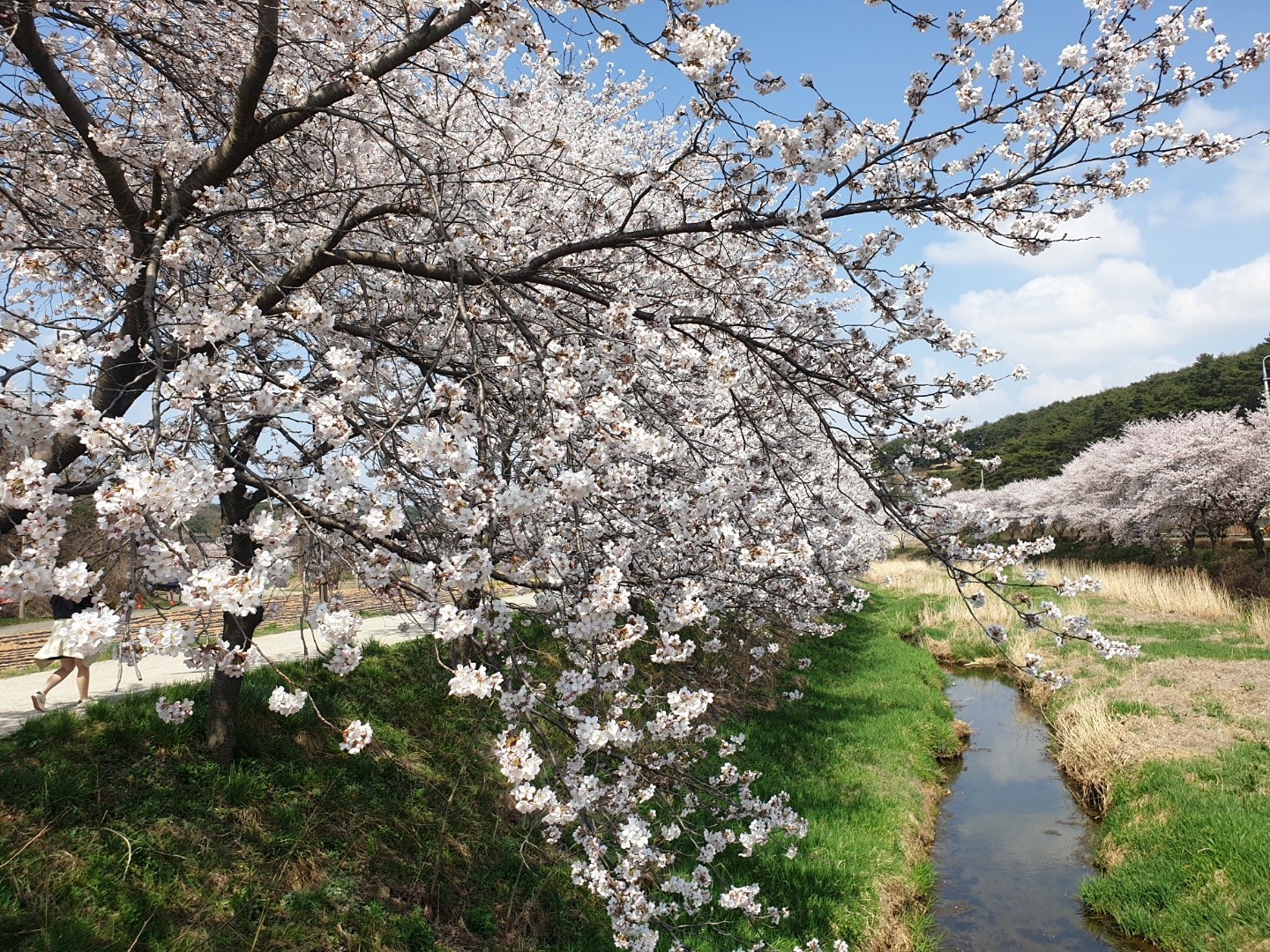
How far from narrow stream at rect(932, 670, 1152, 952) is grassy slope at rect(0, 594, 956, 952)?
54 centimetres

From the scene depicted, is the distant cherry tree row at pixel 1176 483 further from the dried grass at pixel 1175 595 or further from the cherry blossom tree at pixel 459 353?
the cherry blossom tree at pixel 459 353

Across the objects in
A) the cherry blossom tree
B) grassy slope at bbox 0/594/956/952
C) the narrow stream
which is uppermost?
the cherry blossom tree

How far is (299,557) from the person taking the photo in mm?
3066

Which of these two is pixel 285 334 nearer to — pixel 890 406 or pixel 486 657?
pixel 486 657

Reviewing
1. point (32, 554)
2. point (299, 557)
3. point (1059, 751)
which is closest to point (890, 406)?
point (299, 557)

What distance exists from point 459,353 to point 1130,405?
54526 mm

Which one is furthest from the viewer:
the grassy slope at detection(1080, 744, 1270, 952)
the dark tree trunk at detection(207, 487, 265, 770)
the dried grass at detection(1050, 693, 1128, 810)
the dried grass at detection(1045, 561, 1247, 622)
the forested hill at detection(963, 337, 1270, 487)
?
the forested hill at detection(963, 337, 1270, 487)

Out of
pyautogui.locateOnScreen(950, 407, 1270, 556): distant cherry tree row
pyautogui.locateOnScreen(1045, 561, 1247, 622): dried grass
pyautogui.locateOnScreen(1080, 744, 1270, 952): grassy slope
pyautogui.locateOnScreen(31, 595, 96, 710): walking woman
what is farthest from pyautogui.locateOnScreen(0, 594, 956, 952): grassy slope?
pyautogui.locateOnScreen(950, 407, 1270, 556): distant cherry tree row

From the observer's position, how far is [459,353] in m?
3.53

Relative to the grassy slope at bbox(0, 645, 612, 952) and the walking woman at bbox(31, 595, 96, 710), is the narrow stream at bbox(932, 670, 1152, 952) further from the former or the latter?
the walking woman at bbox(31, 595, 96, 710)

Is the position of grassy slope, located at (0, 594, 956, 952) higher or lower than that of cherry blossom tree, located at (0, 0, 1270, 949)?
lower

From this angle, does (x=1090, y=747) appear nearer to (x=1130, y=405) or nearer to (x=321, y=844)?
(x=321, y=844)

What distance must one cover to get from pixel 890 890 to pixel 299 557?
6197 mm

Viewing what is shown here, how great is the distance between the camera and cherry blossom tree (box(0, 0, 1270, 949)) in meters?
2.71
